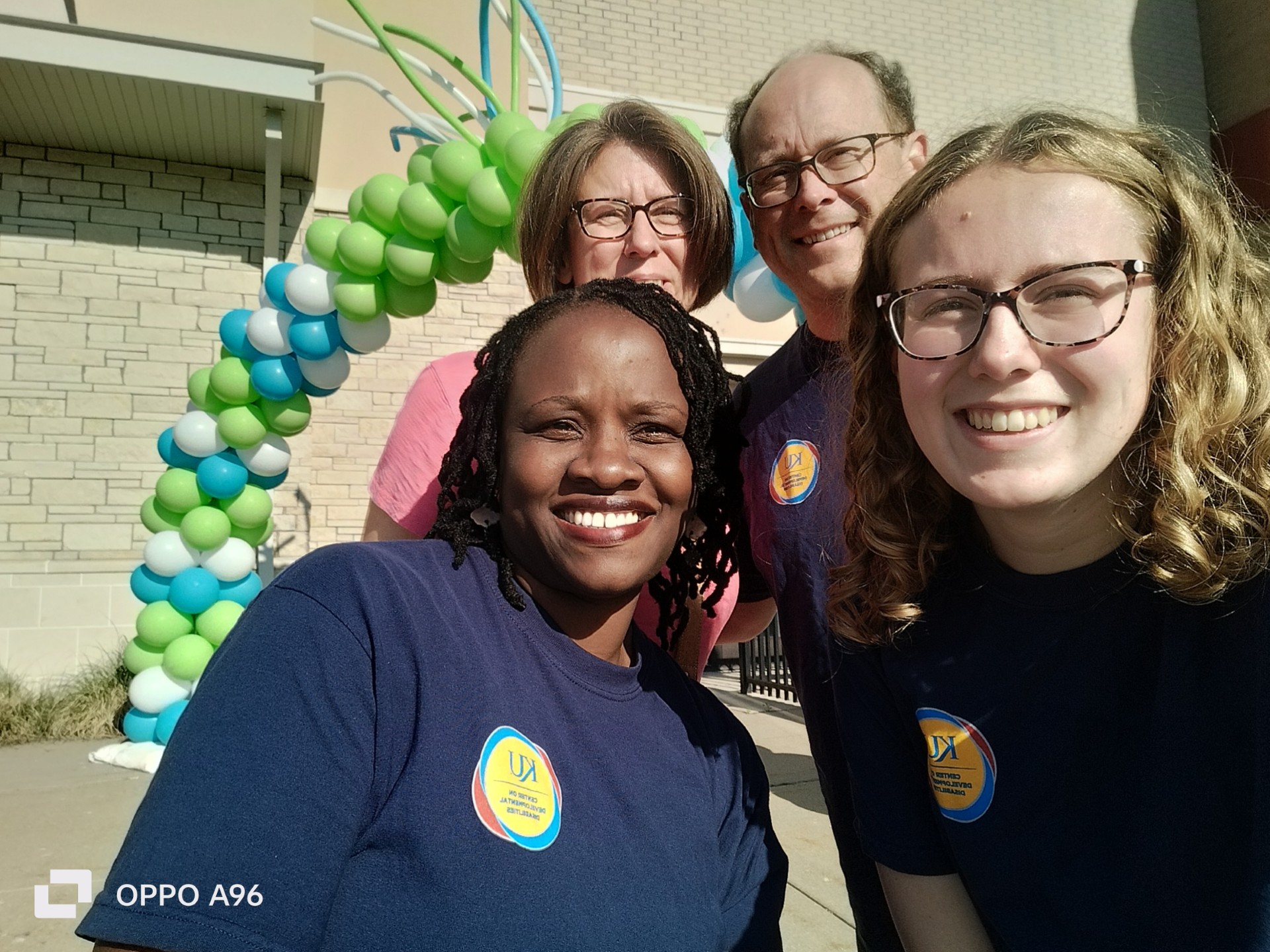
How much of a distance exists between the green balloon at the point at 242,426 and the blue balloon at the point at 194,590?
851 millimetres

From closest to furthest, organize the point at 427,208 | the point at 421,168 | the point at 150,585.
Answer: the point at 427,208, the point at 421,168, the point at 150,585

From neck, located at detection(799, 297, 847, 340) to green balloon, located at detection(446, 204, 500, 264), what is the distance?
201 cm

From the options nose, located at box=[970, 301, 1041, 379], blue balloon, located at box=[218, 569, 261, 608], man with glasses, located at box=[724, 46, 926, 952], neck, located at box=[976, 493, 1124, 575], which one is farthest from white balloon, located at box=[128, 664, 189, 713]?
nose, located at box=[970, 301, 1041, 379]

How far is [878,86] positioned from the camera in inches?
87.0

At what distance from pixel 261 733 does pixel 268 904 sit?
177 mm

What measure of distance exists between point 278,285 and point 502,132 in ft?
6.75

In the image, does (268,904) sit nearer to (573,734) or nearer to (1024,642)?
(573,734)

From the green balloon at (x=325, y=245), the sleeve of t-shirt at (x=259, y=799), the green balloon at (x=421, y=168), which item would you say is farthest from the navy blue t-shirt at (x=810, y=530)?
the green balloon at (x=325, y=245)

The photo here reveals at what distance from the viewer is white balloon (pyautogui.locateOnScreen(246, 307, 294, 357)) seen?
16.9 ft

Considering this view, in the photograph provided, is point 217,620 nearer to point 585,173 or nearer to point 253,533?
point 253,533

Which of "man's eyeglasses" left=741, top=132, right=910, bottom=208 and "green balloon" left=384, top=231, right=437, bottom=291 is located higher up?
"man's eyeglasses" left=741, top=132, right=910, bottom=208

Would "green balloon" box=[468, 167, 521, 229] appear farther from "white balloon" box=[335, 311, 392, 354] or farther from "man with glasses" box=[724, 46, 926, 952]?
"man with glasses" box=[724, 46, 926, 952]

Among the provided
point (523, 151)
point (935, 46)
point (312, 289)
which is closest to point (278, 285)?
point (312, 289)

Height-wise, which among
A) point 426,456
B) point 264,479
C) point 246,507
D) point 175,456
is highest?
point 426,456
